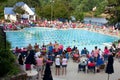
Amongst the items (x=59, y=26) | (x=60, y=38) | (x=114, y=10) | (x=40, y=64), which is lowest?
(x=60, y=38)

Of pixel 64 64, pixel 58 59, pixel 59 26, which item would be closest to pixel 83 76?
pixel 64 64

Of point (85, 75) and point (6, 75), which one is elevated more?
point (6, 75)

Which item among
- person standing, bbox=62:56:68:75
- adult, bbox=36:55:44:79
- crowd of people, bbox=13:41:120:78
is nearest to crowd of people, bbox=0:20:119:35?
crowd of people, bbox=13:41:120:78

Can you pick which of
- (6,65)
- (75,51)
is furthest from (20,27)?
(6,65)

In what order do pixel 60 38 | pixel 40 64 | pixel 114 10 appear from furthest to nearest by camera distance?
pixel 60 38 → pixel 114 10 → pixel 40 64

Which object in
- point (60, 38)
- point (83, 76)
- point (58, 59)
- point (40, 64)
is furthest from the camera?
point (60, 38)

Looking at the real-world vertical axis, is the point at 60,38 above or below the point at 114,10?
below

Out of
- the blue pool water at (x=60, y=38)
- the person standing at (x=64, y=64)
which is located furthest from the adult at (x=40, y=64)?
the blue pool water at (x=60, y=38)

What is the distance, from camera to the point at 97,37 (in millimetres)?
40562

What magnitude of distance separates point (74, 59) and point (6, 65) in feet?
31.7

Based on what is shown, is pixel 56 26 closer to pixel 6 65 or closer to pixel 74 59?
pixel 74 59

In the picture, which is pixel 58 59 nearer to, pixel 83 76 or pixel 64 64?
pixel 64 64

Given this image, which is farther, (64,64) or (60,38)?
(60,38)

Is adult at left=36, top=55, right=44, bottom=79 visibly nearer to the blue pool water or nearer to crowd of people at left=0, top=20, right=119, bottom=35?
the blue pool water
